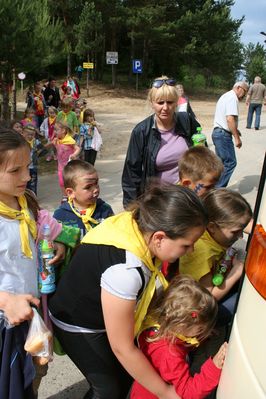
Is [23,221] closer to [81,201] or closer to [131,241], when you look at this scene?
[131,241]

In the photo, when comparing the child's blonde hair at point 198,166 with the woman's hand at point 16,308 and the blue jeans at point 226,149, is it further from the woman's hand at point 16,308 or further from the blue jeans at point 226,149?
the blue jeans at point 226,149

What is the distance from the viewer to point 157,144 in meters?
3.28

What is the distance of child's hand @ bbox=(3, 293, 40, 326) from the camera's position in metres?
1.58

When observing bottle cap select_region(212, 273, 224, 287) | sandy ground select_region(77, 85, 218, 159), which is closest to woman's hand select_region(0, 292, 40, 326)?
bottle cap select_region(212, 273, 224, 287)

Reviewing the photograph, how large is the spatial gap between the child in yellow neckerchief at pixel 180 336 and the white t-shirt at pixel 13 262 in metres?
0.55

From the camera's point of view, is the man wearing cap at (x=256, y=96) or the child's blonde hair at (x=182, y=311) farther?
the man wearing cap at (x=256, y=96)

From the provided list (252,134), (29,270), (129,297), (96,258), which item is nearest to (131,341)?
(129,297)

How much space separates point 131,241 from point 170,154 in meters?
1.85

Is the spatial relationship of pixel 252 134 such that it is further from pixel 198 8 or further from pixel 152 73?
pixel 152 73

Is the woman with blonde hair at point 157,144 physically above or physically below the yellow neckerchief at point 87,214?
above

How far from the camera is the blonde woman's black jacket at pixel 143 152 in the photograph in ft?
10.8

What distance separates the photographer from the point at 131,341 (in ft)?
5.15

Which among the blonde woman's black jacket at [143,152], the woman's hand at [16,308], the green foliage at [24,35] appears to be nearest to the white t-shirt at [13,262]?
the woman's hand at [16,308]

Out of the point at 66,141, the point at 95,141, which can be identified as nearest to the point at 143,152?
the point at 66,141
